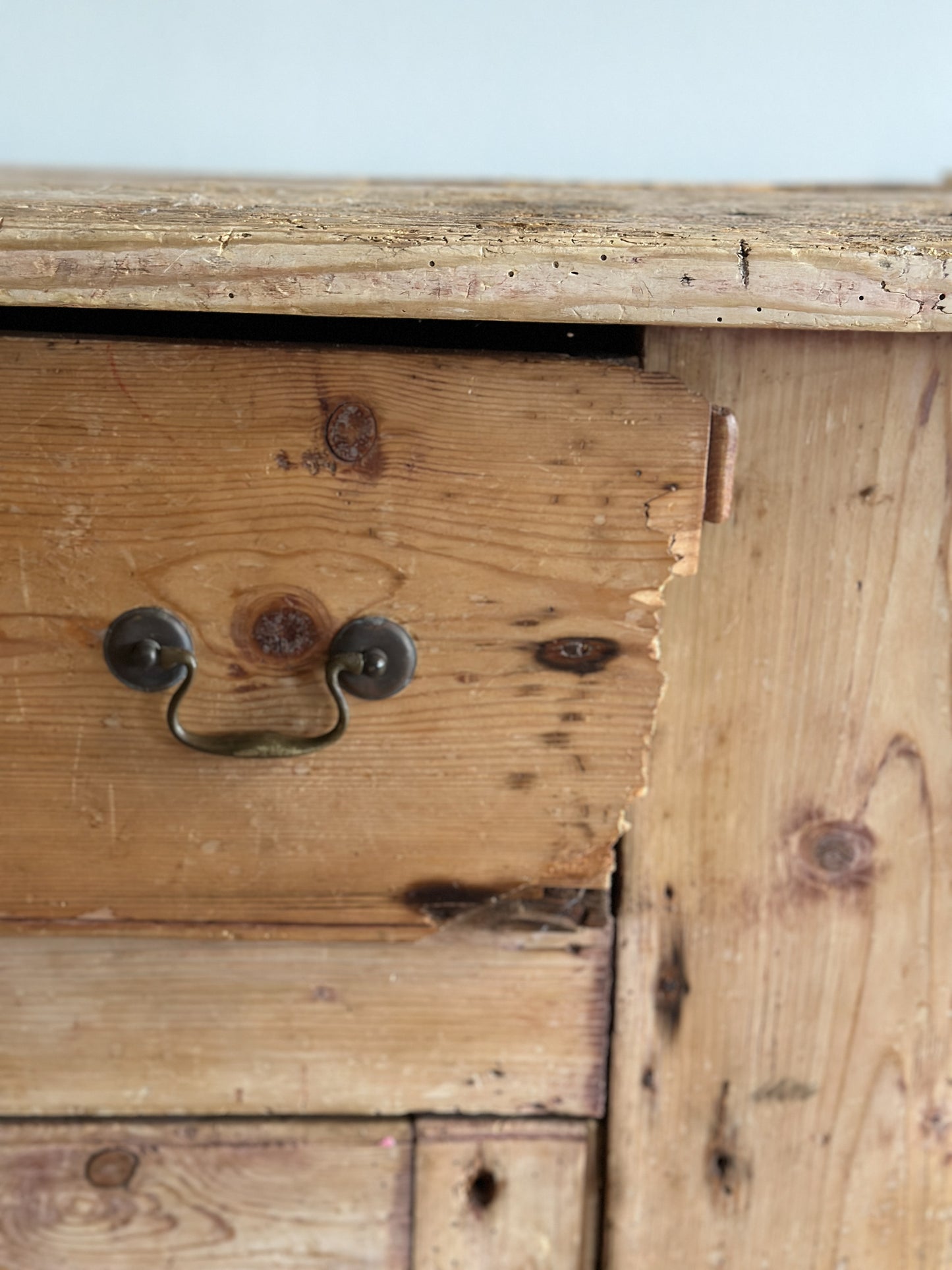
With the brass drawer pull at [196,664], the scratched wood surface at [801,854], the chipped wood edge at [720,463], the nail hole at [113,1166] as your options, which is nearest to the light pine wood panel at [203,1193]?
the nail hole at [113,1166]

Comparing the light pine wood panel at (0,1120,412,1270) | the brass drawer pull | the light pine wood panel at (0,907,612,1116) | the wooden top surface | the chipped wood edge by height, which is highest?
the wooden top surface

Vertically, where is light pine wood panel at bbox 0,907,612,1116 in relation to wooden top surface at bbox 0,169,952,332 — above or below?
below

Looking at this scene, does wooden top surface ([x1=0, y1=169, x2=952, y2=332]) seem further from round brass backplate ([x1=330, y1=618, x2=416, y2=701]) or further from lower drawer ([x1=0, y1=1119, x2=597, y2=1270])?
lower drawer ([x1=0, y1=1119, x2=597, y2=1270])

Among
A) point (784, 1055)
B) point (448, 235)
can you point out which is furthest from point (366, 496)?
point (784, 1055)

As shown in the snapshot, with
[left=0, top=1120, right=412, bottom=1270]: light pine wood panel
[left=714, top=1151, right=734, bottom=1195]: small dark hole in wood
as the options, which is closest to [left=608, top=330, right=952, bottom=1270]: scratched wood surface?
[left=714, top=1151, right=734, bottom=1195]: small dark hole in wood

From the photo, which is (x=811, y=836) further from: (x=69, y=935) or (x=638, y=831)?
(x=69, y=935)

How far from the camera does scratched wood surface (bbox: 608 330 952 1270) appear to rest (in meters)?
0.46

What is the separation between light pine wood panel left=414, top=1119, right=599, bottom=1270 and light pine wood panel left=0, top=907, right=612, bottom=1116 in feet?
0.04

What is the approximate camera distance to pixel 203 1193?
0.53m

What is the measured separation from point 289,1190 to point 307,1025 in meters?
0.09

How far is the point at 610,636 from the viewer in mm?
427

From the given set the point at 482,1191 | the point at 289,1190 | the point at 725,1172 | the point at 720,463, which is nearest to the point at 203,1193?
the point at 289,1190

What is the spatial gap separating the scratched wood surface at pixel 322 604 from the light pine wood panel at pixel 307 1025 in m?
0.07

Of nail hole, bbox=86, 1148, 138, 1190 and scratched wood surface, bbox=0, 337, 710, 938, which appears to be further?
nail hole, bbox=86, 1148, 138, 1190
